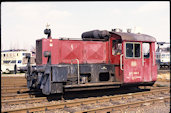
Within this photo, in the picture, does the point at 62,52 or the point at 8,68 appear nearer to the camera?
the point at 62,52

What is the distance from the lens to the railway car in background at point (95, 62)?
8375mm

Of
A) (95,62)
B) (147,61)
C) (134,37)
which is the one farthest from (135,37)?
(95,62)

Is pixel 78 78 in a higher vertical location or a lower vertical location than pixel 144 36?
lower

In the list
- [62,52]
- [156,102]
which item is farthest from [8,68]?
[156,102]

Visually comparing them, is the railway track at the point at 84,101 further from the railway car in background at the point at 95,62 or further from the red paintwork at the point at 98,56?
the red paintwork at the point at 98,56

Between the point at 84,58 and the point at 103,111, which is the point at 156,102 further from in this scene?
the point at 84,58

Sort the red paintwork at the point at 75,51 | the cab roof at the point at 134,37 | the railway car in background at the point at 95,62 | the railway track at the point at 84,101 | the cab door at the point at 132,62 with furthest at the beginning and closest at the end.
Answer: the cab roof at the point at 134,37 → the cab door at the point at 132,62 → the red paintwork at the point at 75,51 → the railway car in background at the point at 95,62 → the railway track at the point at 84,101

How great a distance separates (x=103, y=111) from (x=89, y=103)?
4.40 feet

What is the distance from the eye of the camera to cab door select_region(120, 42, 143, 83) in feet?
31.1

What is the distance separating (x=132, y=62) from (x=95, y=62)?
6.00 feet

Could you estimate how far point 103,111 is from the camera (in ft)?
22.2

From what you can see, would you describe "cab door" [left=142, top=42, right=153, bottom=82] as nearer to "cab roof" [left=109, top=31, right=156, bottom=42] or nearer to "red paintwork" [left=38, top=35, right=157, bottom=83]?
"red paintwork" [left=38, top=35, right=157, bottom=83]

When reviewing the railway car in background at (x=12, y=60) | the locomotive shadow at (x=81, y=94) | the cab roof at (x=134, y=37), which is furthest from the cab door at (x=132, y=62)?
the railway car in background at (x=12, y=60)

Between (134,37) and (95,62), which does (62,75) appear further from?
(134,37)
